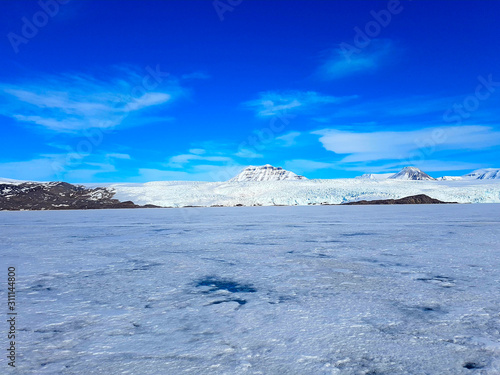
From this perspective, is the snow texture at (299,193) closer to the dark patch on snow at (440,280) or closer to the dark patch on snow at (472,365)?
the dark patch on snow at (440,280)

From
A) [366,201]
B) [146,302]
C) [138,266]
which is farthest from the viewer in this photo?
[366,201]

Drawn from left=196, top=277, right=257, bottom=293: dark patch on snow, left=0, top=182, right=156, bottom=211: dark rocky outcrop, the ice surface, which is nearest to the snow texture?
left=0, top=182, right=156, bottom=211: dark rocky outcrop

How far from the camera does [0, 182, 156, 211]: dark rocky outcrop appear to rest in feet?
111

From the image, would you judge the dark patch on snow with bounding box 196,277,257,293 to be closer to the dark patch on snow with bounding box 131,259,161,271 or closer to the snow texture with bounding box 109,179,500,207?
the dark patch on snow with bounding box 131,259,161,271

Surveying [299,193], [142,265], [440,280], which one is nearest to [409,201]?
[299,193]

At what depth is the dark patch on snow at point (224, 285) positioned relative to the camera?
3.05 metres

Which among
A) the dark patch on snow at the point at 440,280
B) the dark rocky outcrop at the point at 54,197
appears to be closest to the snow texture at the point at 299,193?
the dark rocky outcrop at the point at 54,197

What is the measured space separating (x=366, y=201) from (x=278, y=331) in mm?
28645

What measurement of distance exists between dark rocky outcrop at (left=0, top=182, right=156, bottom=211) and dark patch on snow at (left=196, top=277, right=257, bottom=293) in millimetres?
30237

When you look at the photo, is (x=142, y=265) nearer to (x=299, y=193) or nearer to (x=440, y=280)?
(x=440, y=280)

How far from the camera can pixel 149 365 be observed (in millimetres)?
1656

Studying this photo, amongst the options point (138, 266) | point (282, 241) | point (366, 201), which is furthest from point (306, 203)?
point (138, 266)

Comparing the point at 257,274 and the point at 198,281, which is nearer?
the point at 198,281

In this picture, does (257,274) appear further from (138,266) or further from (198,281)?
(138,266)
